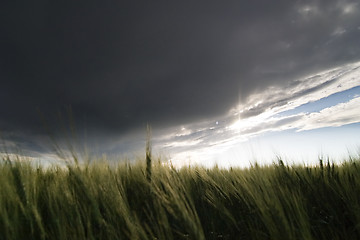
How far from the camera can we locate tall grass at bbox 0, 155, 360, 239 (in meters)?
1.40

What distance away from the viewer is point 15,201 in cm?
163

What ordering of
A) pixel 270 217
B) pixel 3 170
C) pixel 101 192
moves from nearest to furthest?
pixel 270 217 < pixel 101 192 < pixel 3 170

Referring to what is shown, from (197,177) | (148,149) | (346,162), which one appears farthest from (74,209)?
(346,162)

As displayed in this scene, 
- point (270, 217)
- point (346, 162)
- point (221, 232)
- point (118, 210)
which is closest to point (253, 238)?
point (270, 217)

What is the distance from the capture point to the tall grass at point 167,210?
1402 millimetres

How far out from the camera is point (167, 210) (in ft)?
6.22

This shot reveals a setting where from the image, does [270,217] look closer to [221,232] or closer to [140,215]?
[221,232]

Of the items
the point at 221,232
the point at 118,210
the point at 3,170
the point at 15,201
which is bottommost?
the point at 221,232

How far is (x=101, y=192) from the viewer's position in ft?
6.31

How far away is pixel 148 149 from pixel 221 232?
1.06m

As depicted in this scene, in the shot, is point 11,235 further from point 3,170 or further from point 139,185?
point 139,185

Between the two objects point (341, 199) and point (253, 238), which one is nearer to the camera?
point (253, 238)

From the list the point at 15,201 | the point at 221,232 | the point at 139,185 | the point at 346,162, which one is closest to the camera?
the point at 15,201

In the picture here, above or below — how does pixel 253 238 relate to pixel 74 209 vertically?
below
